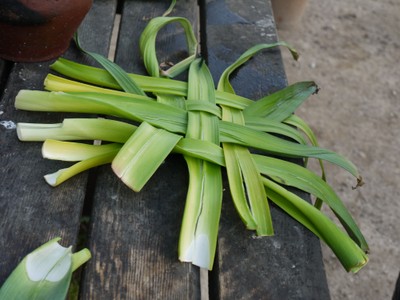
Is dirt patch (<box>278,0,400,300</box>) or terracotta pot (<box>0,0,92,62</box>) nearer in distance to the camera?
terracotta pot (<box>0,0,92,62</box>)

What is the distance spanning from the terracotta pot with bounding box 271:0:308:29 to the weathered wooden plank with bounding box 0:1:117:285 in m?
2.31

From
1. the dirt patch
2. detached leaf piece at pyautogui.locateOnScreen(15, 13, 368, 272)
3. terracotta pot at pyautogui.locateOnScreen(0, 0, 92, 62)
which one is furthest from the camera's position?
the dirt patch

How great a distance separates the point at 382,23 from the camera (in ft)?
12.2

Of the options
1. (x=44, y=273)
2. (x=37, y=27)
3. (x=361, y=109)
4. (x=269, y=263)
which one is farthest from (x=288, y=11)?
(x=44, y=273)

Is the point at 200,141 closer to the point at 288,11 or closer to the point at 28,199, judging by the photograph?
the point at 28,199

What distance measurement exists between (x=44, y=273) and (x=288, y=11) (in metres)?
2.72

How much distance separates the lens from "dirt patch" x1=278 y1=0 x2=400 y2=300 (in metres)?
2.31

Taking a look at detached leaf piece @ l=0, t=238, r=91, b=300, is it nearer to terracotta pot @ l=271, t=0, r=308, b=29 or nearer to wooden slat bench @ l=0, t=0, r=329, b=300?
wooden slat bench @ l=0, t=0, r=329, b=300

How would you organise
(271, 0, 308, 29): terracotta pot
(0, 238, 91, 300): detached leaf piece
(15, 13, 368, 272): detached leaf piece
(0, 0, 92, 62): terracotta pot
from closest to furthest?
(0, 238, 91, 300): detached leaf piece
(15, 13, 368, 272): detached leaf piece
(0, 0, 92, 62): terracotta pot
(271, 0, 308, 29): terracotta pot

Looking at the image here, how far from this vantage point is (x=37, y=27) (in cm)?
140

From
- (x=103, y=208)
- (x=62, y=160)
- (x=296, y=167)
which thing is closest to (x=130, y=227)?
(x=103, y=208)

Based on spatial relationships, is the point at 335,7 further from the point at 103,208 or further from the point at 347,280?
the point at 103,208

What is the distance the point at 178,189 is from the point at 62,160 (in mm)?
244

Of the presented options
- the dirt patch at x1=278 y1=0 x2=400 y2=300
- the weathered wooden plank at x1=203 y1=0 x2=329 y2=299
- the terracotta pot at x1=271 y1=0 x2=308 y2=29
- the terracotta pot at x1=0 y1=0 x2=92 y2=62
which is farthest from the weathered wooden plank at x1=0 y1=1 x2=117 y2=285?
the terracotta pot at x1=271 y1=0 x2=308 y2=29
